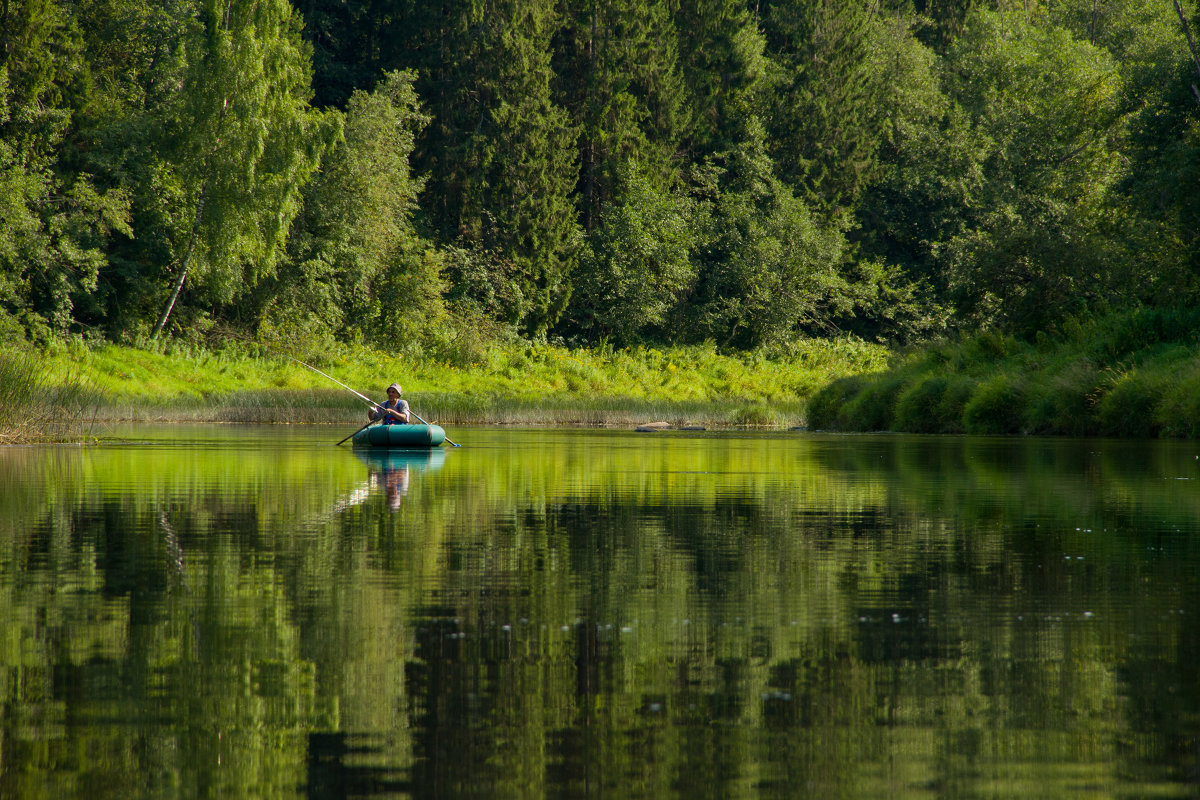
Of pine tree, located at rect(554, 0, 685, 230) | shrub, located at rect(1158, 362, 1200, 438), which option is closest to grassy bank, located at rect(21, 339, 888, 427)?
pine tree, located at rect(554, 0, 685, 230)

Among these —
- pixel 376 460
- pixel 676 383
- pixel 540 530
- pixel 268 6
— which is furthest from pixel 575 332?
pixel 540 530

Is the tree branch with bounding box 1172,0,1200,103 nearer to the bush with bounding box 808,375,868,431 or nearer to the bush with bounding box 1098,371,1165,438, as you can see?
the bush with bounding box 1098,371,1165,438

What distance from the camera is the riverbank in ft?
127

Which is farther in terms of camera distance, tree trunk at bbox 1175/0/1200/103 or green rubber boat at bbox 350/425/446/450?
tree trunk at bbox 1175/0/1200/103

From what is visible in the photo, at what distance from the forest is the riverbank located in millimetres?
1499

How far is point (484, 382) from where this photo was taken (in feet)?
178

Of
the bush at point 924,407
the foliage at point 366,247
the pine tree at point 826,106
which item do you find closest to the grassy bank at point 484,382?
the foliage at point 366,247

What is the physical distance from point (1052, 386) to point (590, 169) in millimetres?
38272

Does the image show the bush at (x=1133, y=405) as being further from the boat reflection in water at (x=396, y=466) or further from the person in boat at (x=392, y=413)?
the person in boat at (x=392, y=413)

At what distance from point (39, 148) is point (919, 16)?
47420 millimetres

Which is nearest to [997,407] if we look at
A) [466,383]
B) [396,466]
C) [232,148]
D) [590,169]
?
[396,466]

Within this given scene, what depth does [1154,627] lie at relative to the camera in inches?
230

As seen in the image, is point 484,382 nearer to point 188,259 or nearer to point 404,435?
point 188,259

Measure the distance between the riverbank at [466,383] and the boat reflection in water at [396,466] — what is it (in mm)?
5281
